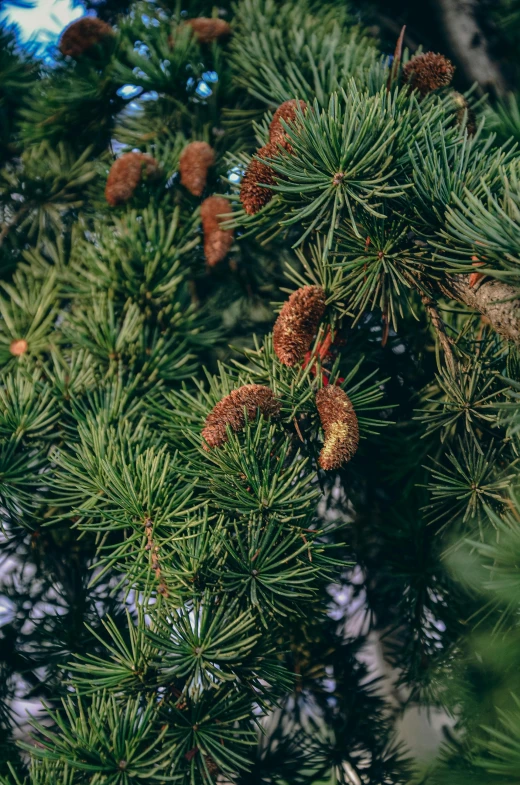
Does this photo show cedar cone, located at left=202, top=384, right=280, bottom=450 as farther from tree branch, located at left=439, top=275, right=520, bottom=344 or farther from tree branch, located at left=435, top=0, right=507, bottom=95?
tree branch, located at left=435, top=0, right=507, bottom=95

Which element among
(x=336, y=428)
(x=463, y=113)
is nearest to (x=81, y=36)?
(x=463, y=113)

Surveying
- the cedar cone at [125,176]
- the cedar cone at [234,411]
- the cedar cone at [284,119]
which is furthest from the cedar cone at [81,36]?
the cedar cone at [234,411]

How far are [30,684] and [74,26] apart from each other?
584 mm

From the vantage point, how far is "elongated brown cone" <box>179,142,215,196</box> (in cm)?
57

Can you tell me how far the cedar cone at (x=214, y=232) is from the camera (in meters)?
0.55

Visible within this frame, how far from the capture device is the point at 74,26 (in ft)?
2.05

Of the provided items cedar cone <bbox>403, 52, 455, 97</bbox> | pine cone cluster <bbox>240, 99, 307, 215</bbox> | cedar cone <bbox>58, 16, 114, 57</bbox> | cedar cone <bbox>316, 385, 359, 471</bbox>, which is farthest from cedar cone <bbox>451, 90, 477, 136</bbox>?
cedar cone <bbox>58, 16, 114, 57</bbox>

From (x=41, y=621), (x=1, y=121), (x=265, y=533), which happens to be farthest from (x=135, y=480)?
(x=1, y=121)

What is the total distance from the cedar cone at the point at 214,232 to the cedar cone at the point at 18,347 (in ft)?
0.54

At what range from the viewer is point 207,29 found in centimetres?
63

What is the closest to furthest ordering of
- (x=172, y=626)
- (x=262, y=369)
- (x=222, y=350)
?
1. (x=172, y=626)
2. (x=262, y=369)
3. (x=222, y=350)

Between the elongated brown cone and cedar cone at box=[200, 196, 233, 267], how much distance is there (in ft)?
0.06

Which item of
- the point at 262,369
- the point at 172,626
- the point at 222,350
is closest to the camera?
the point at 172,626

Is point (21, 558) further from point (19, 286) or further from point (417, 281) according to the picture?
point (417, 281)
